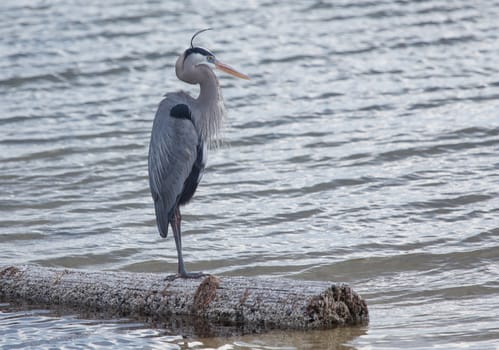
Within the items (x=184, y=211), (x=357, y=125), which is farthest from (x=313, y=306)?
(x=357, y=125)

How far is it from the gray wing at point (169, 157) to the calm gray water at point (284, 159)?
100 cm

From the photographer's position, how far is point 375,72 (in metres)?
13.8

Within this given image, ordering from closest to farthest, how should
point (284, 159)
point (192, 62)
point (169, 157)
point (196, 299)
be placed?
point (196, 299) → point (169, 157) → point (192, 62) → point (284, 159)

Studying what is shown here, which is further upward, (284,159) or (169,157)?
(284,159)

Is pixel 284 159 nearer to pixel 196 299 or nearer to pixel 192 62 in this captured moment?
pixel 192 62

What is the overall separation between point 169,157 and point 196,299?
1.14m

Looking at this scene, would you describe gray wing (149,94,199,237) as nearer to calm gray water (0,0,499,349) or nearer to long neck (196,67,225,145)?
long neck (196,67,225,145)

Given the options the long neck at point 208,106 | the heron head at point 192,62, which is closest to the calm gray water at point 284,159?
the long neck at point 208,106

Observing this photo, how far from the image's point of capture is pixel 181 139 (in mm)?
6801

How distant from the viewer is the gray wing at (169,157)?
6.79 metres

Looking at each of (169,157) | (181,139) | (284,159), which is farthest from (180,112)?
(284,159)

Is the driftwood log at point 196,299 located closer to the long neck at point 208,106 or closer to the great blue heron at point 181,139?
the great blue heron at point 181,139

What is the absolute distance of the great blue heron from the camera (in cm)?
679

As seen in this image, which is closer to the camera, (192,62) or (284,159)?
(192,62)
